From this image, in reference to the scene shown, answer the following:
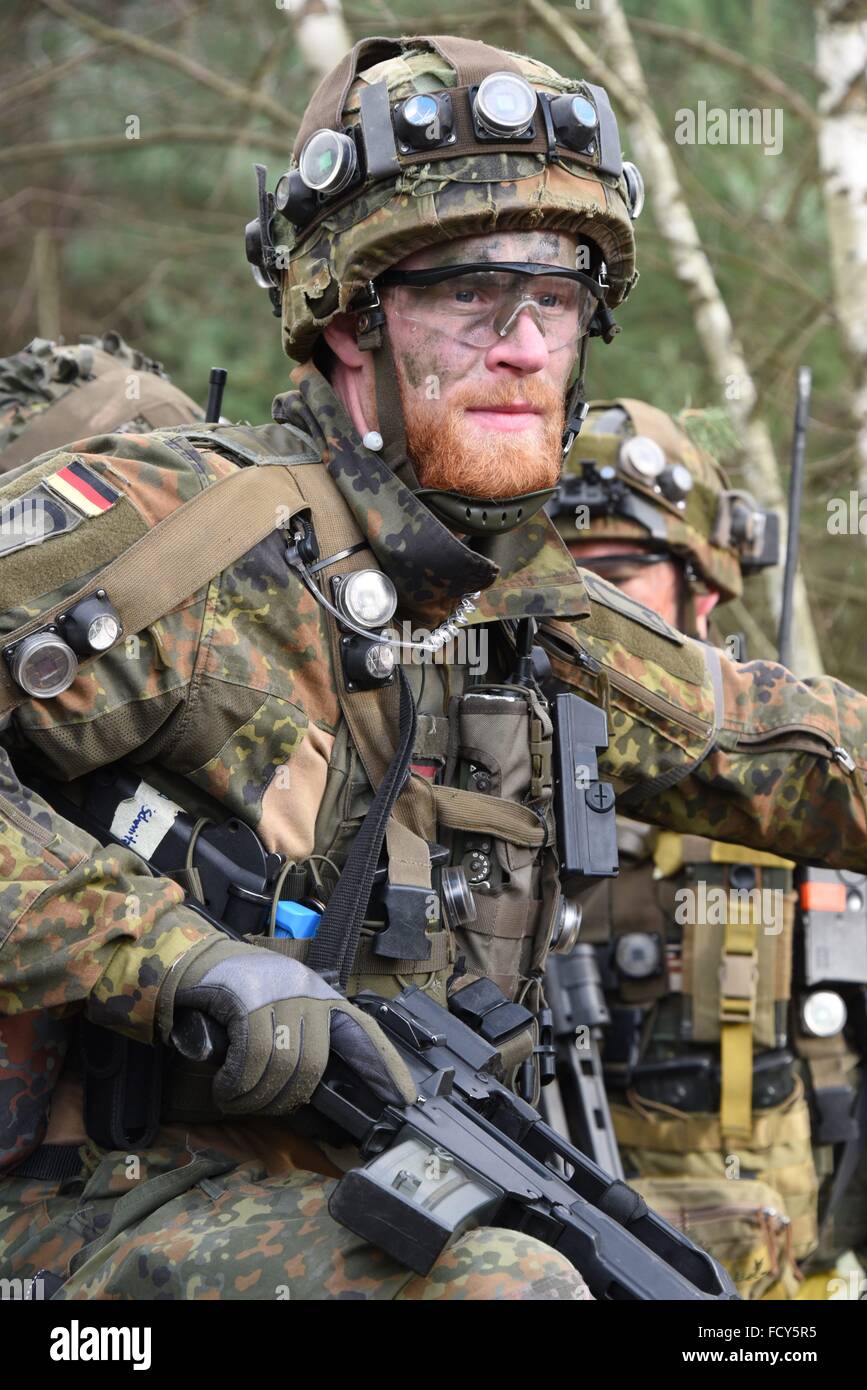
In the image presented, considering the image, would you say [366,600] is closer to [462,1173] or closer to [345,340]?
[345,340]

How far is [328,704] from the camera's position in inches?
144

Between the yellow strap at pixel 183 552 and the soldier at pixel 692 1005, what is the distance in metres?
2.51

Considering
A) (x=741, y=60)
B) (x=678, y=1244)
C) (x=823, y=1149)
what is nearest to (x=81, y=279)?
(x=741, y=60)

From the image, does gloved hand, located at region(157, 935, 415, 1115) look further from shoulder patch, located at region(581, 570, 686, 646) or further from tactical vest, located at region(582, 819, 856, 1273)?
tactical vest, located at region(582, 819, 856, 1273)

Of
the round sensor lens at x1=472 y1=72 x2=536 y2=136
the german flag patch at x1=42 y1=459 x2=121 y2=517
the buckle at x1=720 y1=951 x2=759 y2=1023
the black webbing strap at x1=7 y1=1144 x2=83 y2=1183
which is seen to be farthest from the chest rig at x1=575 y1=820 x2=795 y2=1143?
the german flag patch at x1=42 y1=459 x2=121 y2=517

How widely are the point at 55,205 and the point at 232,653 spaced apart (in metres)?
9.90

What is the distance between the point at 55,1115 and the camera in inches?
143

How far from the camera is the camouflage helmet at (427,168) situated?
366 centimetres

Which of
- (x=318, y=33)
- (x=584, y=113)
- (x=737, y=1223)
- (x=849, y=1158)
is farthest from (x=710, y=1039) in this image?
(x=318, y=33)

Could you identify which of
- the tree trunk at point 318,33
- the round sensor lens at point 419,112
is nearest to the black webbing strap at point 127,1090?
the round sensor lens at point 419,112

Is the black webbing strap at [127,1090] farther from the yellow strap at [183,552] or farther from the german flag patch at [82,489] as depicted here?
the german flag patch at [82,489]

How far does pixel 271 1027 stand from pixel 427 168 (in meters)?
1.78

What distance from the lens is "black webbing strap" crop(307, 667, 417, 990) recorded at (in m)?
3.45
